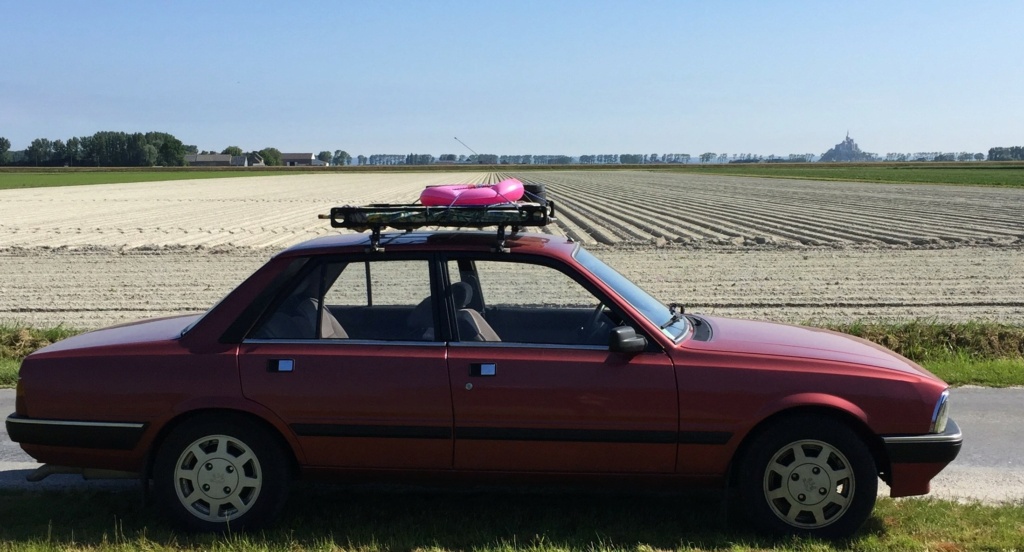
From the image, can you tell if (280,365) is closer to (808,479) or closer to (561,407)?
(561,407)

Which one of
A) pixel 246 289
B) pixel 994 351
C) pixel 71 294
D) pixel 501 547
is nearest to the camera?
pixel 501 547

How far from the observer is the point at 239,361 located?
4.32 m

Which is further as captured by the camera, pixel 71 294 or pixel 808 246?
pixel 808 246

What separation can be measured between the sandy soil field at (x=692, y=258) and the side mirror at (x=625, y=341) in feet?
23.3

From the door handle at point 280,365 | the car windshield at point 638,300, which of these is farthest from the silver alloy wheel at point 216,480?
the car windshield at point 638,300

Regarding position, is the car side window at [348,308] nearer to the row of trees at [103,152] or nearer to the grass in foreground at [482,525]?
the grass in foreground at [482,525]

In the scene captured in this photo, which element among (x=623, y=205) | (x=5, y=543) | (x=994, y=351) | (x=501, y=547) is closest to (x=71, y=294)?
(x=5, y=543)

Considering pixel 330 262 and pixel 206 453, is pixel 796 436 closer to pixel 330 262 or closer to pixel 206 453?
pixel 330 262

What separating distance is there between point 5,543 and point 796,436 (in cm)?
372

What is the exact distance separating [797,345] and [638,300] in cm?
83

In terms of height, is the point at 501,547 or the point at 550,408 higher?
the point at 550,408

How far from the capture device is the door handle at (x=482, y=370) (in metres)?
4.25

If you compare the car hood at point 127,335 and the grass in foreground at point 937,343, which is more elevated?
Answer: the car hood at point 127,335

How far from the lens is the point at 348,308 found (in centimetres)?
489
